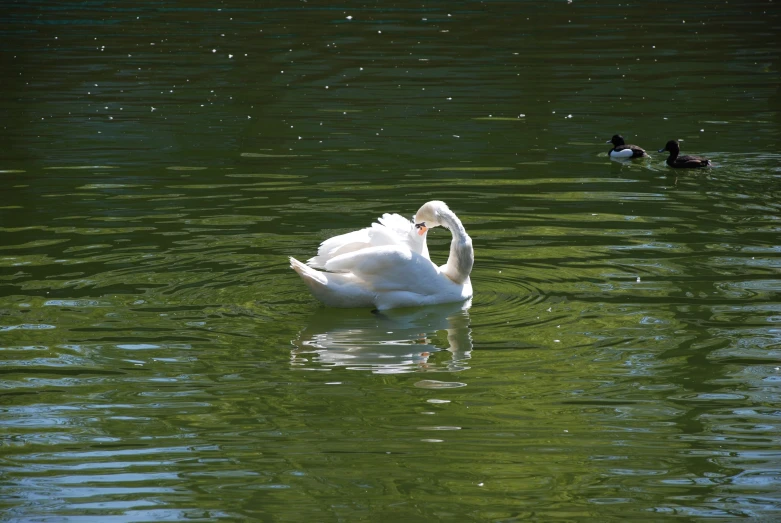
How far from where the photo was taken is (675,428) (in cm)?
707

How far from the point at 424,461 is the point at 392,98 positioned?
13.2 m

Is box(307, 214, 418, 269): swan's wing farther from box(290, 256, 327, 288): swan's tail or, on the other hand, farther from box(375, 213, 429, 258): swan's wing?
box(290, 256, 327, 288): swan's tail

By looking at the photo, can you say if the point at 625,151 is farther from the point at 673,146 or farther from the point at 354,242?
the point at 354,242

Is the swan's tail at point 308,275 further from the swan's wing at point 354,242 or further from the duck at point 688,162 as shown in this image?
the duck at point 688,162

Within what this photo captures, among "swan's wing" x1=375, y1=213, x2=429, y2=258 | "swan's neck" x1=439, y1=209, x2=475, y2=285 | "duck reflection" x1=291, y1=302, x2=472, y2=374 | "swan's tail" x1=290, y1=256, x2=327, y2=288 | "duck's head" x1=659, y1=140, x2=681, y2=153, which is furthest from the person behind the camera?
"duck's head" x1=659, y1=140, x2=681, y2=153

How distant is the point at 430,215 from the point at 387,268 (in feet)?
2.51

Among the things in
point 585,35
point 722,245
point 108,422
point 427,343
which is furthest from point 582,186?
point 585,35

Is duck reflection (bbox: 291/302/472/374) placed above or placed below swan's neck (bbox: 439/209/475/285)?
below

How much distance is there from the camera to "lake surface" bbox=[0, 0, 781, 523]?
643 cm

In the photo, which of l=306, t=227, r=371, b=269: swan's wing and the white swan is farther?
l=306, t=227, r=371, b=269: swan's wing

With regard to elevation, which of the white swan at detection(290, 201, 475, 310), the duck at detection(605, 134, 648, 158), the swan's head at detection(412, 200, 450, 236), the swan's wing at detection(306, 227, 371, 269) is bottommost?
the white swan at detection(290, 201, 475, 310)

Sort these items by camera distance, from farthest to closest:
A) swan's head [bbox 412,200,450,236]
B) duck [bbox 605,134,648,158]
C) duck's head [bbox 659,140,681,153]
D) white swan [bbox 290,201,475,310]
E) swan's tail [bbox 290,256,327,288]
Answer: duck [bbox 605,134,648,158] < duck's head [bbox 659,140,681,153] < swan's head [bbox 412,200,450,236] < white swan [bbox 290,201,475,310] < swan's tail [bbox 290,256,327,288]

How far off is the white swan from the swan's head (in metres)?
0.16

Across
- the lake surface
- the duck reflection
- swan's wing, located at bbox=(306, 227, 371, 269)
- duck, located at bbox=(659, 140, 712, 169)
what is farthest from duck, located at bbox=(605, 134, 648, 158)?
swan's wing, located at bbox=(306, 227, 371, 269)
